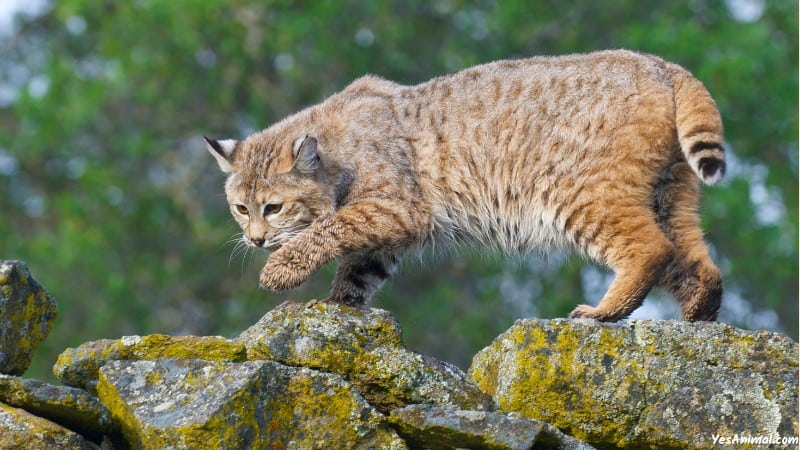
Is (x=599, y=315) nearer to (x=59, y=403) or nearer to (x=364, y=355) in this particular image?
(x=364, y=355)

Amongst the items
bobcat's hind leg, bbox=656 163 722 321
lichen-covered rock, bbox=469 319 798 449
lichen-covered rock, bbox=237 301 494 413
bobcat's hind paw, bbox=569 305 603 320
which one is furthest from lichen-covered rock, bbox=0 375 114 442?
bobcat's hind leg, bbox=656 163 722 321

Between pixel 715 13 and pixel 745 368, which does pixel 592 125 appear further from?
pixel 715 13

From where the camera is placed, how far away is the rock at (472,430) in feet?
17.8

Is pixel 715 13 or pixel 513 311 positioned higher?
pixel 715 13

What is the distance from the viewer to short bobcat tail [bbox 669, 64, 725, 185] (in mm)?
6996

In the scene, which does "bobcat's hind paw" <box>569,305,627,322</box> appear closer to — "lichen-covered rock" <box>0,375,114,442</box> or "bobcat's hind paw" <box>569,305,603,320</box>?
"bobcat's hind paw" <box>569,305,603,320</box>

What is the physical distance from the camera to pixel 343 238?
7434 mm

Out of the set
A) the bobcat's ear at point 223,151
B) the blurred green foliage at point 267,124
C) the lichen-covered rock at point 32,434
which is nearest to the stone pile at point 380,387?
the lichen-covered rock at point 32,434

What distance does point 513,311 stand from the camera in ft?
64.1

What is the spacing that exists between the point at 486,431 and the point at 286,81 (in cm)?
1541

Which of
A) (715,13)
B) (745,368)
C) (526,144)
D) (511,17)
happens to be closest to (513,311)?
(511,17)

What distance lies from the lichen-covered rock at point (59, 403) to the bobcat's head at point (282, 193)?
7.93 ft

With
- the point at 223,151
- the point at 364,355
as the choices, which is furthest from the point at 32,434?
the point at 223,151

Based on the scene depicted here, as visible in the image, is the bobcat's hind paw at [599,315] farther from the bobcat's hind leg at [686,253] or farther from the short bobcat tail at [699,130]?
the short bobcat tail at [699,130]
